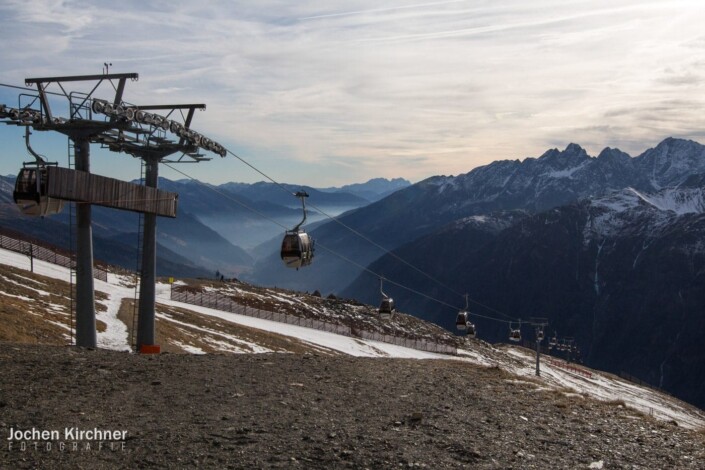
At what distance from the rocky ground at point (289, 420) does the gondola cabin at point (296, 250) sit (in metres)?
6.39

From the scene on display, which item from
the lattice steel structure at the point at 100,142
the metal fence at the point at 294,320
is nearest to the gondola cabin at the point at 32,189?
the lattice steel structure at the point at 100,142

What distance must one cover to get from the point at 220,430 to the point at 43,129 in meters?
17.2

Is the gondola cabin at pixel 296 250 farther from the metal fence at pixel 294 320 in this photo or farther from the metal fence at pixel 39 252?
the metal fence at pixel 294 320

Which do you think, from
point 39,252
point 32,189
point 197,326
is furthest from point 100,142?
point 39,252

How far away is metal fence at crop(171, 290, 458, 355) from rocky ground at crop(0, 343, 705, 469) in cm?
6518

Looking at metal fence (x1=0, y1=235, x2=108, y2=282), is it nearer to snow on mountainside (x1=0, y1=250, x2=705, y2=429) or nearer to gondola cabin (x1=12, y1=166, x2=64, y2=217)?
snow on mountainside (x1=0, y1=250, x2=705, y2=429)

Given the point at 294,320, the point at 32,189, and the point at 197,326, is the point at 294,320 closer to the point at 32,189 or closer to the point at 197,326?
the point at 197,326

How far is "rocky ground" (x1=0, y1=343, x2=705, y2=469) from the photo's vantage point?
13.3 m

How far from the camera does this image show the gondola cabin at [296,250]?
29.5m

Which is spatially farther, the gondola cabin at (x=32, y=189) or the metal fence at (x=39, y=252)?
the metal fence at (x=39, y=252)

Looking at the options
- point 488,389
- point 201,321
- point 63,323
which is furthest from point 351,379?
point 201,321

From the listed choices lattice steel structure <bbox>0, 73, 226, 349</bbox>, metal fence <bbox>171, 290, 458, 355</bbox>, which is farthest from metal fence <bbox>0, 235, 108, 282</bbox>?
lattice steel structure <bbox>0, 73, 226, 349</bbox>

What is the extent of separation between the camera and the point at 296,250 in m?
29.4

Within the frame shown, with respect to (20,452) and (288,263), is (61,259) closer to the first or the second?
(288,263)
